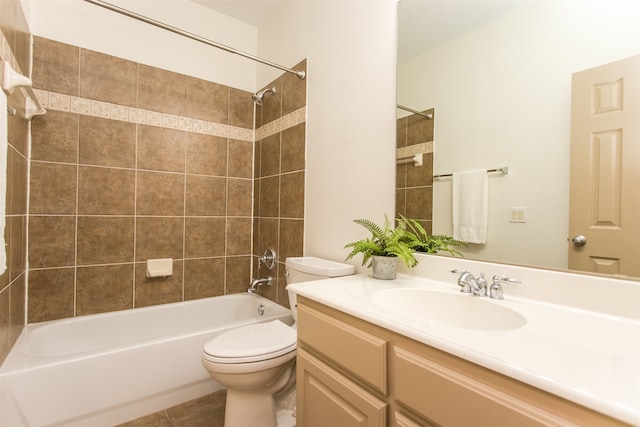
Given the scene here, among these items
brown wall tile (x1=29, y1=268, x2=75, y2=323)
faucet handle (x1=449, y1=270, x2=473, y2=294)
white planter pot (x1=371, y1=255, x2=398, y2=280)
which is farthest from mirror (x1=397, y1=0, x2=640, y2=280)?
brown wall tile (x1=29, y1=268, x2=75, y2=323)

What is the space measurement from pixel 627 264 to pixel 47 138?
272 centimetres

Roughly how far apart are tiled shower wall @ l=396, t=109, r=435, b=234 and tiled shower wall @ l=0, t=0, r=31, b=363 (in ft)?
5.36

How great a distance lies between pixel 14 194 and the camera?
145 cm

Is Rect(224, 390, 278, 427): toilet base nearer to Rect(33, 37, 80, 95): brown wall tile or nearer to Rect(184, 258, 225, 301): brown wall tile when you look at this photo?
Rect(184, 258, 225, 301): brown wall tile

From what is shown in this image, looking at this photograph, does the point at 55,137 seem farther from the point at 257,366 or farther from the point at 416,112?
the point at 416,112

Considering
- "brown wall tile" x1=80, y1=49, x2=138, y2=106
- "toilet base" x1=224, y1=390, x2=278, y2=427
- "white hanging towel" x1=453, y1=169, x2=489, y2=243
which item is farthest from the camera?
"brown wall tile" x1=80, y1=49, x2=138, y2=106

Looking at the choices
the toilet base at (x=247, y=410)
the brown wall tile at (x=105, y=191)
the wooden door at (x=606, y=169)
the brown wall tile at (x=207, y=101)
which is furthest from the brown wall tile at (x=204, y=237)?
the wooden door at (x=606, y=169)

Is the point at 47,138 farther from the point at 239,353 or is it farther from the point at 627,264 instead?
the point at 627,264

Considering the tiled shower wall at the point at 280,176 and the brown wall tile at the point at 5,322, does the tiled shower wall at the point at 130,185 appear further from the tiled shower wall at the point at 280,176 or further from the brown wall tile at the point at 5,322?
Answer: the brown wall tile at the point at 5,322

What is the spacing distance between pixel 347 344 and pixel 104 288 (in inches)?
73.3

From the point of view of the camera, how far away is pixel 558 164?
95cm

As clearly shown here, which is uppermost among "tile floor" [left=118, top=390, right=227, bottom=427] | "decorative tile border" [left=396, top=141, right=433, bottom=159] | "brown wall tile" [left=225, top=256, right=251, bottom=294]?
"decorative tile border" [left=396, top=141, right=433, bottom=159]

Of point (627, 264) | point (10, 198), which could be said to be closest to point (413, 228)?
point (627, 264)

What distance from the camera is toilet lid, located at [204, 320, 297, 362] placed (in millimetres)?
1338
